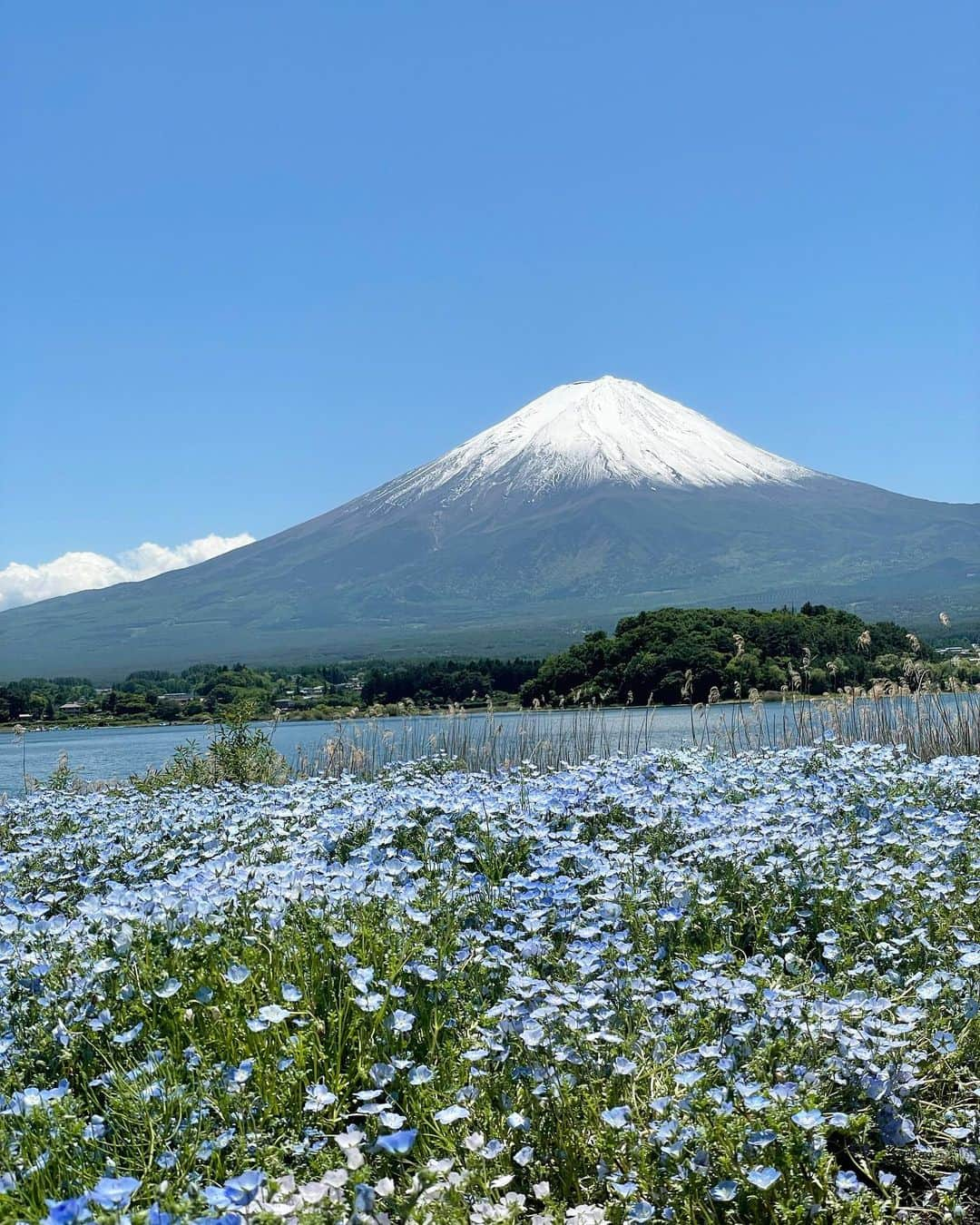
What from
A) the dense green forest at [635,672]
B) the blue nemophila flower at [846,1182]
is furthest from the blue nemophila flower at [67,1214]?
the dense green forest at [635,672]

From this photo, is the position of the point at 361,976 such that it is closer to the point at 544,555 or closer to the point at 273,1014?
the point at 273,1014

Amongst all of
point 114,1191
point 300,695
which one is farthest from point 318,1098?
point 300,695

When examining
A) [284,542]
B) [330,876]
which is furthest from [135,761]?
[284,542]

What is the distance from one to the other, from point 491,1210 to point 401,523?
177 metres

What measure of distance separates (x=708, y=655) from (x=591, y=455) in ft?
536

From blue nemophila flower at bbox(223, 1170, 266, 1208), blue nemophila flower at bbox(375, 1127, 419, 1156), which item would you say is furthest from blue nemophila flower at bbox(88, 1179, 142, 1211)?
blue nemophila flower at bbox(375, 1127, 419, 1156)

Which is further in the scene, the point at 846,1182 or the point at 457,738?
the point at 457,738

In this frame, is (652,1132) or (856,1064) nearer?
(652,1132)

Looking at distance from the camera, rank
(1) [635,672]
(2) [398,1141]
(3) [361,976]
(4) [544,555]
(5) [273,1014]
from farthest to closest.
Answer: (4) [544,555], (1) [635,672], (3) [361,976], (5) [273,1014], (2) [398,1141]

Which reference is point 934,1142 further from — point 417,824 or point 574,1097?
point 417,824

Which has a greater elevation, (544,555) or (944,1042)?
(544,555)

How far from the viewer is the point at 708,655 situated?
2434 cm

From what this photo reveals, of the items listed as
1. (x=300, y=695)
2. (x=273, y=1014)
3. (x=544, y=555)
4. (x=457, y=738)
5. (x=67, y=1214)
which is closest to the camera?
(x=67, y=1214)

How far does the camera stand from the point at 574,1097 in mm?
3000
